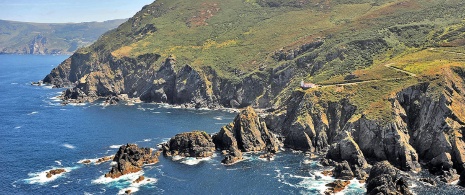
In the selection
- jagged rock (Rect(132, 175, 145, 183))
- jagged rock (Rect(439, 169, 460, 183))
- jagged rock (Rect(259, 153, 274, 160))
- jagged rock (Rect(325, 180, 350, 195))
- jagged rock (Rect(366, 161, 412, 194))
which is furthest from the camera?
jagged rock (Rect(259, 153, 274, 160))

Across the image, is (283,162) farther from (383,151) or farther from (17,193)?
(17,193)

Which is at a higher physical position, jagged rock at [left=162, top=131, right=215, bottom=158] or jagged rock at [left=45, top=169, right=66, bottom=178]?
jagged rock at [left=162, top=131, right=215, bottom=158]

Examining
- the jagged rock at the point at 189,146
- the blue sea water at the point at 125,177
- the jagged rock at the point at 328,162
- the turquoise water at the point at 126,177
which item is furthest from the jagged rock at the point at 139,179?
the jagged rock at the point at 328,162

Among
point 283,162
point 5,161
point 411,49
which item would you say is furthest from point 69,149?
point 411,49

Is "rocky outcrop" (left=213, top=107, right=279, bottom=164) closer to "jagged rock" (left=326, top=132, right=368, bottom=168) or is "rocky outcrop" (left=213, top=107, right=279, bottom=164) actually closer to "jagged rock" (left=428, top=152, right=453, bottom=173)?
"jagged rock" (left=326, top=132, right=368, bottom=168)

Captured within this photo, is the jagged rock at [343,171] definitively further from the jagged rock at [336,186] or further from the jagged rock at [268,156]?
the jagged rock at [268,156]

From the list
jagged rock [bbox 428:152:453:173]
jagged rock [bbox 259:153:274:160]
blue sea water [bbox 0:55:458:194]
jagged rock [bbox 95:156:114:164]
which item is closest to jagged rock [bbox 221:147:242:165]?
blue sea water [bbox 0:55:458:194]
